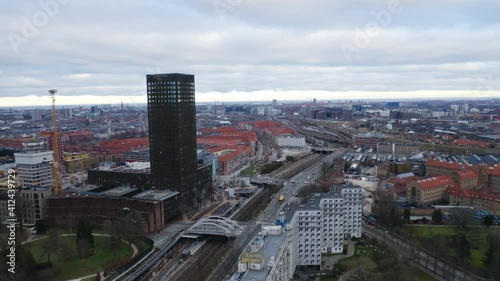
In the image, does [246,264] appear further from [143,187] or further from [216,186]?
[216,186]

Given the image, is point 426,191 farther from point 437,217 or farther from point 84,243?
point 84,243

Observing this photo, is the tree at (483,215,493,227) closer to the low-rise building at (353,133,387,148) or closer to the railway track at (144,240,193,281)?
the railway track at (144,240,193,281)

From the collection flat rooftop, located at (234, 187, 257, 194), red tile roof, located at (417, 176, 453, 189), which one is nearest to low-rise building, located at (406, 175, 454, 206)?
red tile roof, located at (417, 176, 453, 189)

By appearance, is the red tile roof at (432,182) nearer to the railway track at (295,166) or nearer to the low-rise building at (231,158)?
the railway track at (295,166)

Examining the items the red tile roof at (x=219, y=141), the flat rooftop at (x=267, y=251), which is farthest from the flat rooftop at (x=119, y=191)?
the red tile roof at (x=219, y=141)

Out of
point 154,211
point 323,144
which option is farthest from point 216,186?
point 323,144

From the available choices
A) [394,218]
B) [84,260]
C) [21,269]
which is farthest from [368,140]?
[21,269]
